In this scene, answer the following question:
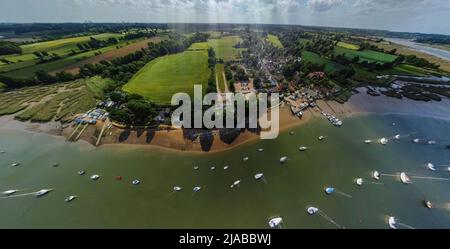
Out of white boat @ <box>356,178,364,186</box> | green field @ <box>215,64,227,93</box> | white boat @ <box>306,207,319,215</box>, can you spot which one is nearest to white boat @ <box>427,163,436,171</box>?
white boat @ <box>356,178,364,186</box>

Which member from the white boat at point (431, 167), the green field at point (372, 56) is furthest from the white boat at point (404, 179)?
the green field at point (372, 56)

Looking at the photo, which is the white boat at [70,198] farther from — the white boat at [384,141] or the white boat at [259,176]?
the white boat at [384,141]

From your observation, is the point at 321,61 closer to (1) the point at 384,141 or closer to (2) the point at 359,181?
(1) the point at 384,141

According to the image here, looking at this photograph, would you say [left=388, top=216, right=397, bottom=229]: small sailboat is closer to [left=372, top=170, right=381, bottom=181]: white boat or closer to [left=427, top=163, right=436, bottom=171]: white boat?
[left=372, top=170, right=381, bottom=181]: white boat

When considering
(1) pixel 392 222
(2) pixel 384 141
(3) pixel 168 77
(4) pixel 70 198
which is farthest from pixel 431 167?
(3) pixel 168 77

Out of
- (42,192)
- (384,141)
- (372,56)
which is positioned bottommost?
(42,192)
